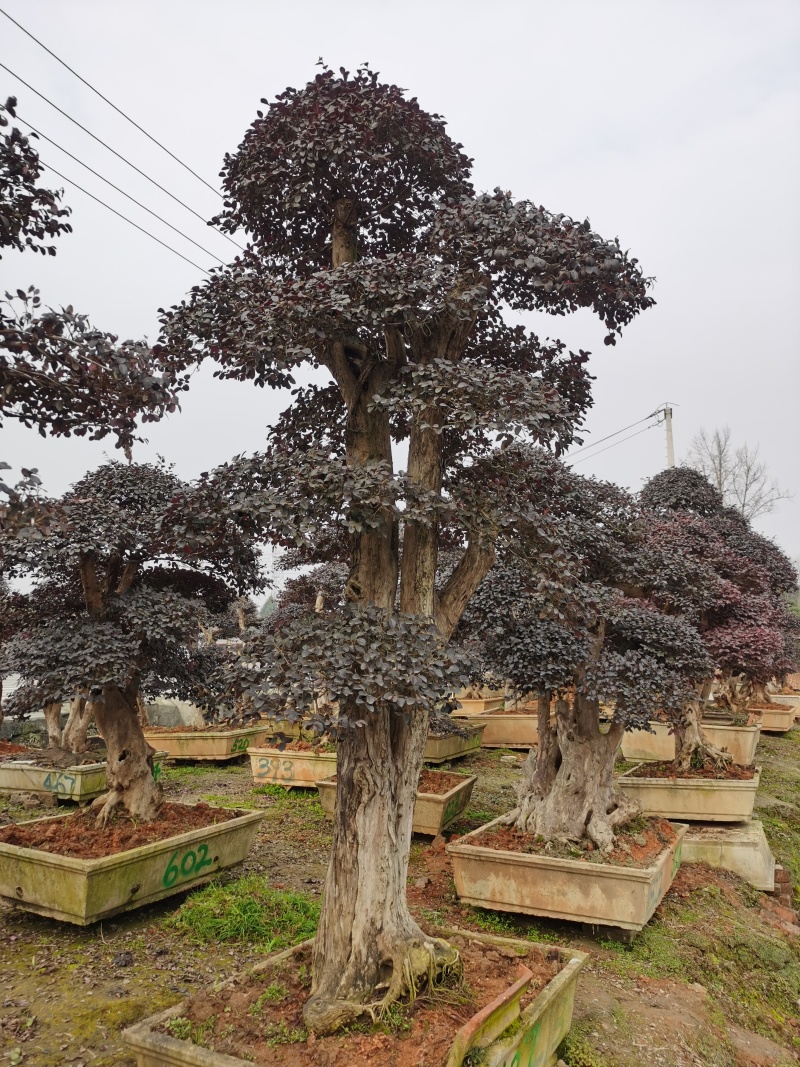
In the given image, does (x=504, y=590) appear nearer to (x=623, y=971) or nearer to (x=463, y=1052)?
(x=623, y=971)

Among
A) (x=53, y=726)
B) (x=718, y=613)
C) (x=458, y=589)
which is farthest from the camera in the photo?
(x=53, y=726)

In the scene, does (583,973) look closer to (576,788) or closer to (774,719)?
(576,788)

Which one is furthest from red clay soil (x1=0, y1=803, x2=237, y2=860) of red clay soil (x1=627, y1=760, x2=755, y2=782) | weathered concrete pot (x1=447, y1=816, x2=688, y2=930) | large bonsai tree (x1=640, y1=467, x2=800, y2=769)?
large bonsai tree (x1=640, y1=467, x2=800, y2=769)

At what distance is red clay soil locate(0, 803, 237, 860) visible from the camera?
198 inches

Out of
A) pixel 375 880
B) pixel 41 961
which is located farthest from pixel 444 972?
pixel 41 961

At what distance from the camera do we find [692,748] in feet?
25.7

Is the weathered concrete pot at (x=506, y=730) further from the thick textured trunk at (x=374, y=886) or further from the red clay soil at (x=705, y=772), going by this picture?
the thick textured trunk at (x=374, y=886)

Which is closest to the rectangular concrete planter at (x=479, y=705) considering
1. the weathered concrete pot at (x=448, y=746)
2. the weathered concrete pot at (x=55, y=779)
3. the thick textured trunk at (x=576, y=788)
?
the weathered concrete pot at (x=448, y=746)

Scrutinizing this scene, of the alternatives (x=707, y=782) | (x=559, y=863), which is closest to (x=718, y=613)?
(x=707, y=782)

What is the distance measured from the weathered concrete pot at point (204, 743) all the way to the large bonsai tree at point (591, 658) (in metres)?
5.43

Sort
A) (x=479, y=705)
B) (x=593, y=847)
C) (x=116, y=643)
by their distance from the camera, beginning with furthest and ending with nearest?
(x=479, y=705) → (x=593, y=847) → (x=116, y=643)

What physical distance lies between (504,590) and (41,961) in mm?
4136

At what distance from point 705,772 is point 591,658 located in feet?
8.10

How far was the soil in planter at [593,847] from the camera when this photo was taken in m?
5.26
